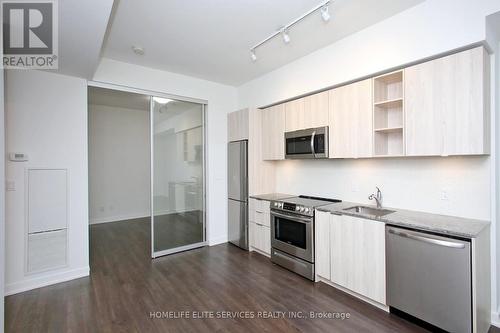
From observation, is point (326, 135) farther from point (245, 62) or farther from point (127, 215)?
point (127, 215)

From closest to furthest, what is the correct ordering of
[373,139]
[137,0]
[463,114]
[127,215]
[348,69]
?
[463,114] → [137,0] → [373,139] → [348,69] → [127,215]

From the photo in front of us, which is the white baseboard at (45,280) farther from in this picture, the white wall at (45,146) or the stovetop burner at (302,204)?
the stovetop burner at (302,204)

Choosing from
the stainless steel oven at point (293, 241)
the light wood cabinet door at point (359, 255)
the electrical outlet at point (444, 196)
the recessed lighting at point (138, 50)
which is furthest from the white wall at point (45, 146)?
the electrical outlet at point (444, 196)

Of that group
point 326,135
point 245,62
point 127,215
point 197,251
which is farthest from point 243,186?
point 127,215

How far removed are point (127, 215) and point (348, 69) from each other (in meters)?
6.27

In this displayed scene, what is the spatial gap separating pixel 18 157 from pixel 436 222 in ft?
15.1

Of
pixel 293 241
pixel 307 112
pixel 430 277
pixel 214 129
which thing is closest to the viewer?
pixel 430 277

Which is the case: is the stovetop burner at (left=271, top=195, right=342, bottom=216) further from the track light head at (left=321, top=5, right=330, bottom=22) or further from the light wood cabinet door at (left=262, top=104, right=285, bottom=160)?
the track light head at (left=321, top=5, right=330, bottom=22)

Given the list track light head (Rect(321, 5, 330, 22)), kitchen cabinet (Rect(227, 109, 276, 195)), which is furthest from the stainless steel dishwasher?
kitchen cabinet (Rect(227, 109, 276, 195))

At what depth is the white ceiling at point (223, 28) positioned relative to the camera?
2.43m

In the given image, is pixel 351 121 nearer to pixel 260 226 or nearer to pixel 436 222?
pixel 436 222

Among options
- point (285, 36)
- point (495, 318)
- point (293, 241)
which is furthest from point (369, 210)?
point (285, 36)

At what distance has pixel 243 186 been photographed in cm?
432

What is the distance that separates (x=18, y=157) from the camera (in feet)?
9.52
